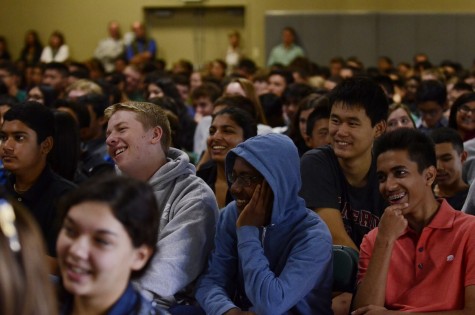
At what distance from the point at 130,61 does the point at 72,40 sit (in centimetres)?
190

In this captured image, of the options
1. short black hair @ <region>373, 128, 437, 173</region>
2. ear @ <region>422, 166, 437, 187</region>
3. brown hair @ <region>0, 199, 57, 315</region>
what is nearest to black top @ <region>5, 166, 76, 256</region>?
short black hair @ <region>373, 128, 437, 173</region>

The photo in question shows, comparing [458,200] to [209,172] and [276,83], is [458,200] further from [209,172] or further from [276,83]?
[276,83]

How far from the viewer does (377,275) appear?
3170 mm

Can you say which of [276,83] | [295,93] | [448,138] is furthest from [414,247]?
[276,83]

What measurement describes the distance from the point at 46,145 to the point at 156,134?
0.77m

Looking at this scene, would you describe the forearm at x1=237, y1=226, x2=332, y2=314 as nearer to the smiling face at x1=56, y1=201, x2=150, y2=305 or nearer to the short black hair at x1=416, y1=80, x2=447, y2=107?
the smiling face at x1=56, y1=201, x2=150, y2=305

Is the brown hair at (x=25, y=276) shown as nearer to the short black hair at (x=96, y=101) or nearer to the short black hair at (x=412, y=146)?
the short black hair at (x=412, y=146)

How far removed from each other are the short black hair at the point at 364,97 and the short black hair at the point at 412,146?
24.6 inches

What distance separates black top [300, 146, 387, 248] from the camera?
3.85 metres

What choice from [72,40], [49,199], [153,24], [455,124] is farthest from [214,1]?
[49,199]

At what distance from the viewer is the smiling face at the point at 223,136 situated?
193 inches

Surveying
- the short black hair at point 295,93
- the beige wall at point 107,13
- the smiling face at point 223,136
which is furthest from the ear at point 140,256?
the beige wall at point 107,13

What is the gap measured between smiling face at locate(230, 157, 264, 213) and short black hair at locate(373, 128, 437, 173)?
1.60ft

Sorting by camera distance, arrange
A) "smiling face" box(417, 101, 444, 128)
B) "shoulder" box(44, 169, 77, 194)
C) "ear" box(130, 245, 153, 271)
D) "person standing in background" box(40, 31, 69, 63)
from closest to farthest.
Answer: "ear" box(130, 245, 153, 271) < "shoulder" box(44, 169, 77, 194) < "smiling face" box(417, 101, 444, 128) < "person standing in background" box(40, 31, 69, 63)
